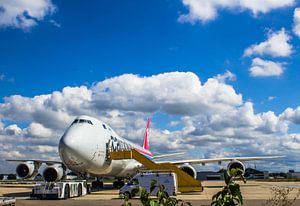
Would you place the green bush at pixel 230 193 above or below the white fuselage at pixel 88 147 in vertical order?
below

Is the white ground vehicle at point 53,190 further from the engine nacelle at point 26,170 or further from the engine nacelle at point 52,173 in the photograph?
the engine nacelle at point 26,170

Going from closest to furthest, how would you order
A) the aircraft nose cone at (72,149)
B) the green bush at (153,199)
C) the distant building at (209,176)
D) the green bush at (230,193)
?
the green bush at (230,193) < the green bush at (153,199) < the aircraft nose cone at (72,149) < the distant building at (209,176)

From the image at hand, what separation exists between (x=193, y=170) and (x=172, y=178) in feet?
33.0

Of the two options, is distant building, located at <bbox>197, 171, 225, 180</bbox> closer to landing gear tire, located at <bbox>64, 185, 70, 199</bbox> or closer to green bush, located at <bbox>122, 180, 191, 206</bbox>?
landing gear tire, located at <bbox>64, 185, 70, 199</bbox>

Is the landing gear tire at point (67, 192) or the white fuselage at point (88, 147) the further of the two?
the white fuselage at point (88, 147)

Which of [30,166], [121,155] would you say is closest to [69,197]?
[121,155]

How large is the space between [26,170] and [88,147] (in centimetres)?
1063

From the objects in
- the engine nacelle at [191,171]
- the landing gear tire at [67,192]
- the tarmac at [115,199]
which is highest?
the engine nacelle at [191,171]

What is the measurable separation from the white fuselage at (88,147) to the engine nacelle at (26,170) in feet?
23.8

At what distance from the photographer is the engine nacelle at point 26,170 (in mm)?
30828

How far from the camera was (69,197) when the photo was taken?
21891 millimetres

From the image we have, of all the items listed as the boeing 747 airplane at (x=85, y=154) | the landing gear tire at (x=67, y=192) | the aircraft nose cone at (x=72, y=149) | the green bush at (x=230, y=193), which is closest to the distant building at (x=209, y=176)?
the boeing 747 airplane at (x=85, y=154)

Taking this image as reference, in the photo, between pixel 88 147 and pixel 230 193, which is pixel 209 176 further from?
pixel 230 193

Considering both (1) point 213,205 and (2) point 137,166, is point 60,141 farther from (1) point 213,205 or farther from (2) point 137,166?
(1) point 213,205
